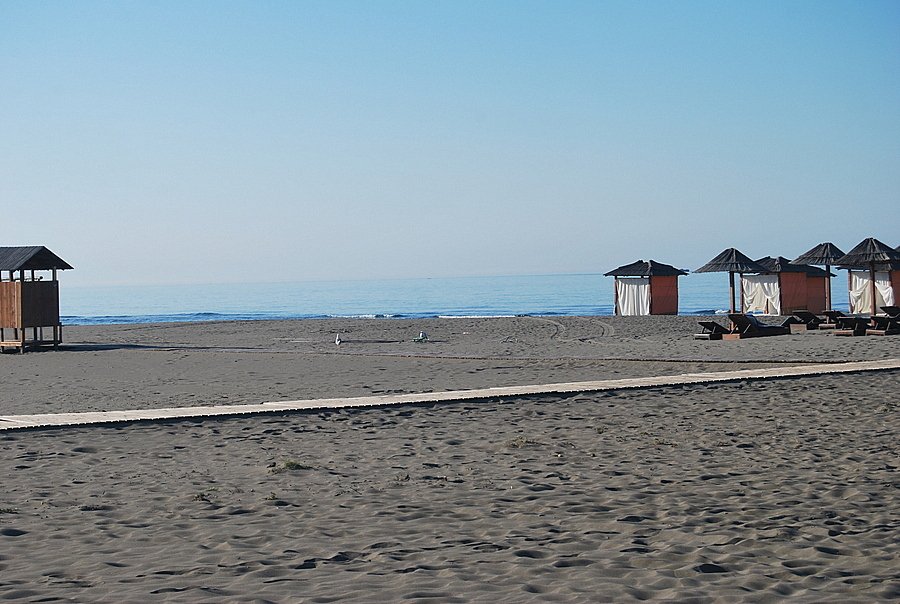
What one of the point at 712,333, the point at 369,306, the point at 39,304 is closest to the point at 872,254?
the point at 712,333

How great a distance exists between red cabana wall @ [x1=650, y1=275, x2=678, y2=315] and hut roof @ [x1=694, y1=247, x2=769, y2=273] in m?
7.64

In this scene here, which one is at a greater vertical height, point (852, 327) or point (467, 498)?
point (852, 327)

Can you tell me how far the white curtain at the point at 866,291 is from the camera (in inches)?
1309

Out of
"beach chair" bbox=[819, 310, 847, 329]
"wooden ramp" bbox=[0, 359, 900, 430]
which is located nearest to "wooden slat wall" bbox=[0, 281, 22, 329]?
"wooden ramp" bbox=[0, 359, 900, 430]

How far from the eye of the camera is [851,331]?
2055 centimetres

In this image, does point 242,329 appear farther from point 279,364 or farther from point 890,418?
point 890,418

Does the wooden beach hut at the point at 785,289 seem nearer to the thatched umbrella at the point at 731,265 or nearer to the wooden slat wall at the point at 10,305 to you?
the thatched umbrella at the point at 731,265

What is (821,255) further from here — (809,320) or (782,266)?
(809,320)

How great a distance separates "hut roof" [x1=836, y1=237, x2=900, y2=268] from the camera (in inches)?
931

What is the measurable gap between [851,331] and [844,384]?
32.2ft

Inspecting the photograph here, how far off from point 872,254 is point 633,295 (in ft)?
42.1

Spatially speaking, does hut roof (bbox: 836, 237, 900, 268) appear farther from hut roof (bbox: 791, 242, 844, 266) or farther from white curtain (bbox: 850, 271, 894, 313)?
white curtain (bbox: 850, 271, 894, 313)

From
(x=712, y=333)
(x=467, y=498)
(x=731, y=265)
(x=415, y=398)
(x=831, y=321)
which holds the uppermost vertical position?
(x=731, y=265)

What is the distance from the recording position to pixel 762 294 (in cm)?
3575
